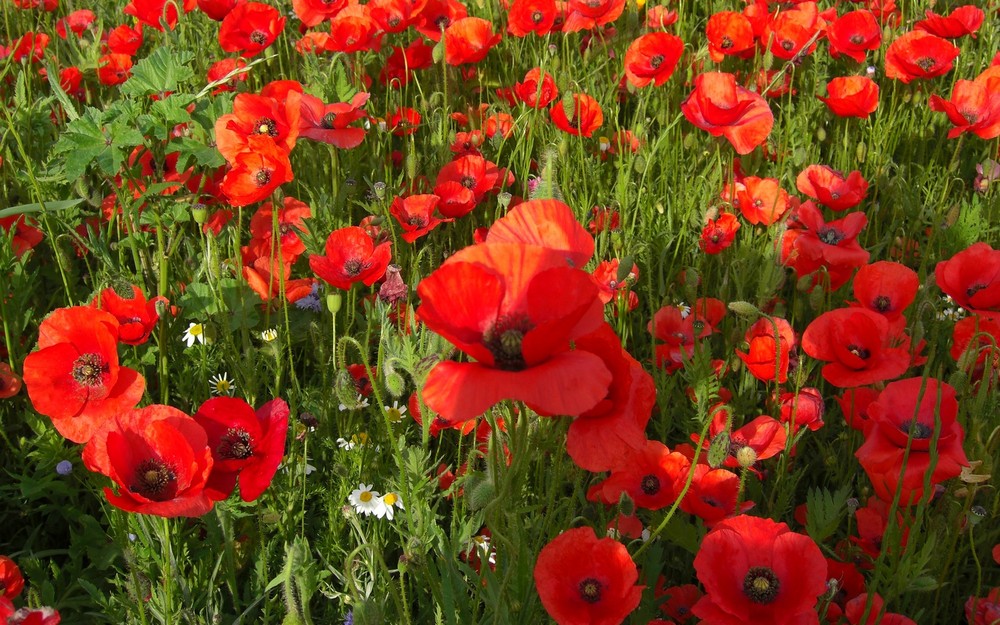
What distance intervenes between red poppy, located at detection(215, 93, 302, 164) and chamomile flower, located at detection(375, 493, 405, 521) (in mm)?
1119

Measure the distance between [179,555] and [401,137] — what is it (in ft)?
7.80

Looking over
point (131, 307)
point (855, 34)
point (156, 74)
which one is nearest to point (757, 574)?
point (131, 307)

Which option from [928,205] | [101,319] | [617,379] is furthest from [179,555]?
[928,205]

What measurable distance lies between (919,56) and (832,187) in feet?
3.83

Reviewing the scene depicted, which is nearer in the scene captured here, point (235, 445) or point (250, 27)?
point (235, 445)

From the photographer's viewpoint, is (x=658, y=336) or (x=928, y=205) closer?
(x=658, y=336)

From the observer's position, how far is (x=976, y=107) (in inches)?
135

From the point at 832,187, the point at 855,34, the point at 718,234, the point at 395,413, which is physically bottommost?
the point at 395,413

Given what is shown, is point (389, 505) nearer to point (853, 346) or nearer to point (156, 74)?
point (853, 346)

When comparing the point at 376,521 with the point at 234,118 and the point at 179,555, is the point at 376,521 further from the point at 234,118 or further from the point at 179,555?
the point at 234,118

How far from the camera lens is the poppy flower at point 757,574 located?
1511 millimetres

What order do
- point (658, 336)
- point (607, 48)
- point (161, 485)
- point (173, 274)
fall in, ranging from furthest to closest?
point (607, 48)
point (173, 274)
point (658, 336)
point (161, 485)

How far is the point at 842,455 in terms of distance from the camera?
2.55 m

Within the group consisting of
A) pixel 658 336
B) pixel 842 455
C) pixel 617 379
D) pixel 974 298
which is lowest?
pixel 842 455
